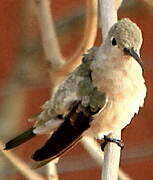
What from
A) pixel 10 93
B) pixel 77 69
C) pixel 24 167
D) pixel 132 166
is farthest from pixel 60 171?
pixel 77 69

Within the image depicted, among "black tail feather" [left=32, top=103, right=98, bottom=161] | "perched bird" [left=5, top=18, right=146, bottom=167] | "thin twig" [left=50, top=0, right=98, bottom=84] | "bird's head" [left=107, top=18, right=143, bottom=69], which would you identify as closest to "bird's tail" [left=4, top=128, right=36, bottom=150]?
"perched bird" [left=5, top=18, right=146, bottom=167]

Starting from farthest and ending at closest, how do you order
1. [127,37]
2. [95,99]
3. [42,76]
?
[42,76], [95,99], [127,37]

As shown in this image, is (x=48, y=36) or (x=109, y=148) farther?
(x=48, y=36)

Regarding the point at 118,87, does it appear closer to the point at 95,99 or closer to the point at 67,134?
the point at 95,99

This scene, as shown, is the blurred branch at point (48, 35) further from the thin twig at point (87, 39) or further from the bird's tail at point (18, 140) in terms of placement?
the bird's tail at point (18, 140)

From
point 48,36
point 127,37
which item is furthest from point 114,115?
point 48,36
